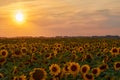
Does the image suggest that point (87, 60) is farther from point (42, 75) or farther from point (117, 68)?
point (42, 75)

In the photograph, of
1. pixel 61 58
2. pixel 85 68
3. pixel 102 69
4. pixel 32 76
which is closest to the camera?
pixel 32 76

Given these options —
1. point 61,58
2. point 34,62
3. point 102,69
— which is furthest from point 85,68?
point 61,58

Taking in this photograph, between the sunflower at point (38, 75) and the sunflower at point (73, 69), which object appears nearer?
the sunflower at point (38, 75)

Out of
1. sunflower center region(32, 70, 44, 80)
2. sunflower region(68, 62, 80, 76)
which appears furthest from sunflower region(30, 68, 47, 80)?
sunflower region(68, 62, 80, 76)

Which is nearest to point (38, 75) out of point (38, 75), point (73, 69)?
point (38, 75)

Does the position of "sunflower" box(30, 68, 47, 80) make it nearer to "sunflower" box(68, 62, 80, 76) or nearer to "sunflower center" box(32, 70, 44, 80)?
"sunflower center" box(32, 70, 44, 80)

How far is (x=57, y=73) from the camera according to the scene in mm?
10227

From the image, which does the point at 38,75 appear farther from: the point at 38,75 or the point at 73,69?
the point at 73,69

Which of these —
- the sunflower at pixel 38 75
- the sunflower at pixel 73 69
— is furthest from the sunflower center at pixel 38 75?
the sunflower at pixel 73 69

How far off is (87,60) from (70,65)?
18.6ft

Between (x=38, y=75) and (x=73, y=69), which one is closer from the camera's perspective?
(x=38, y=75)

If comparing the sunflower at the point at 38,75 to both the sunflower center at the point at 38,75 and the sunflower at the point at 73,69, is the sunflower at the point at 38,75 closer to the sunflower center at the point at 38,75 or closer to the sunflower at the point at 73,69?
the sunflower center at the point at 38,75

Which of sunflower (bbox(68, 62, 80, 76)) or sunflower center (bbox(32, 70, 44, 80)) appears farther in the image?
sunflower (bbox(68, 62, 80, 76))

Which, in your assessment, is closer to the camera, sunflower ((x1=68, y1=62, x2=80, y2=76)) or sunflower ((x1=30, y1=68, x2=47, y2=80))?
sunflower ((x1=30, y1=68, x2=47, y2=80))
